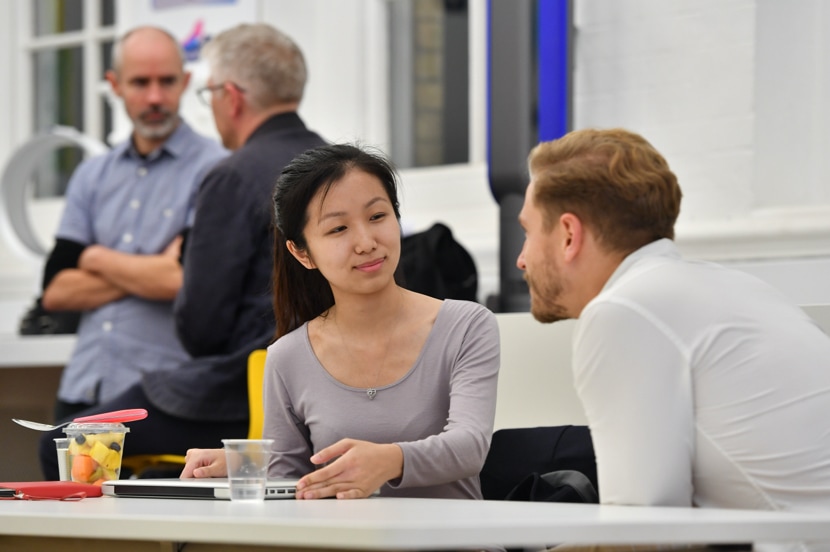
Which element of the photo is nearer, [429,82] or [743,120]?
[743,120]

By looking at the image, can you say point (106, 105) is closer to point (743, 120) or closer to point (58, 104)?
point (58, 104)

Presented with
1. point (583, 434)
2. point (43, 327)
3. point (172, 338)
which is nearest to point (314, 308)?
point (583, 434)

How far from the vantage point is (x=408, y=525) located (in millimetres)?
1043

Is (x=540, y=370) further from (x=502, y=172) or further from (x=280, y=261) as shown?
(x=502, y=172)

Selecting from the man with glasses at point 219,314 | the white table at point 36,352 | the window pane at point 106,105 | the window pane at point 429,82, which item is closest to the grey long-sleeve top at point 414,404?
the man with glasses at point 219,314

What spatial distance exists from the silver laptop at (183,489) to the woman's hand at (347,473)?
1.0 inches

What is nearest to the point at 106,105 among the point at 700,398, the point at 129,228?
the point at 129,228

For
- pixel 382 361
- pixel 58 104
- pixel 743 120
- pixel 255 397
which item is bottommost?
pixel 255 397

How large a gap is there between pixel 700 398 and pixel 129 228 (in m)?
2.43

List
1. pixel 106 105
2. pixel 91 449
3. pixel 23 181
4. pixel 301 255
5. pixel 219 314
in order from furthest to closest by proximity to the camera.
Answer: pixel 106 105
pixel 23 181
pixel 219 314
pixel 301 255
pixel 91 449

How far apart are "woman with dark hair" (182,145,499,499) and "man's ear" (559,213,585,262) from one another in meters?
0.31

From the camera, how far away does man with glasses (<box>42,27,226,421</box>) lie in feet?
11.2

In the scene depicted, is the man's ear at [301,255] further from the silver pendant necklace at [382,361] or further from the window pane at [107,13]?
the window pane at [107,13]

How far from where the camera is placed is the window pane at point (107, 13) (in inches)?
201
